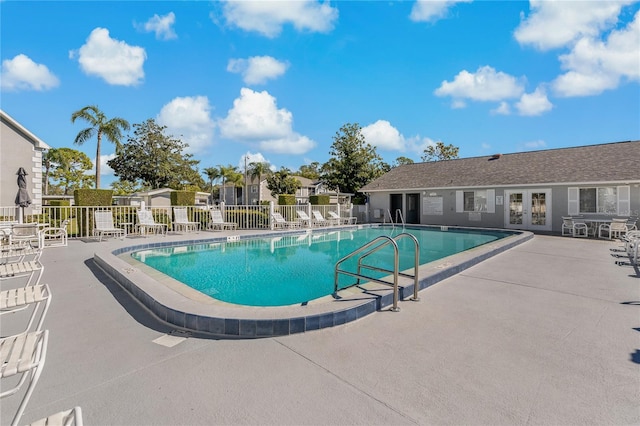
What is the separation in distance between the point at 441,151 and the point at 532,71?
30.0 m

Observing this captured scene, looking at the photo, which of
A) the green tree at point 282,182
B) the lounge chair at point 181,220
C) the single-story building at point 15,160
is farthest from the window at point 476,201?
the green tree at point 282,182

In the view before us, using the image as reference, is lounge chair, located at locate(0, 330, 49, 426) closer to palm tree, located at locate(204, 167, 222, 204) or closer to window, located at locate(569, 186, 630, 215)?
window, located at locate(569, 186, 630, 215)

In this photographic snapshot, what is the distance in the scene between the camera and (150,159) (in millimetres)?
36562

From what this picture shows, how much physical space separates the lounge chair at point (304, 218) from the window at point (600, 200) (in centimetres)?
1319

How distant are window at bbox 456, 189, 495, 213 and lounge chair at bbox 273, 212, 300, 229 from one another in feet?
33.2

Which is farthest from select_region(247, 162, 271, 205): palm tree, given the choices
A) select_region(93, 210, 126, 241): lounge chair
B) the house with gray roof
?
select_region(93, 210, 126, 241): lounge chair

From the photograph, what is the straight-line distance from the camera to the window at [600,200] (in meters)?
13.8

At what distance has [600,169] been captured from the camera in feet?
48.5

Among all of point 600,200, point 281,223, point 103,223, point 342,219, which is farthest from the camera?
point 342,219

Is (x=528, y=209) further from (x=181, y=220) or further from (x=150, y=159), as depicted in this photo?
(x=150, y=159)

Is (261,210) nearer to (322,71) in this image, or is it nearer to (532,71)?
(322,71)

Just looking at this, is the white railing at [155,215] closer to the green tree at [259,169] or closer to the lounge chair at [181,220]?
the lounge chair at [181,220]

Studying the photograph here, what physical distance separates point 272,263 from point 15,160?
13896 mm

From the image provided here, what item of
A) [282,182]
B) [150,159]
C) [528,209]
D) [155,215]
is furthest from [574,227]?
[150,159]
